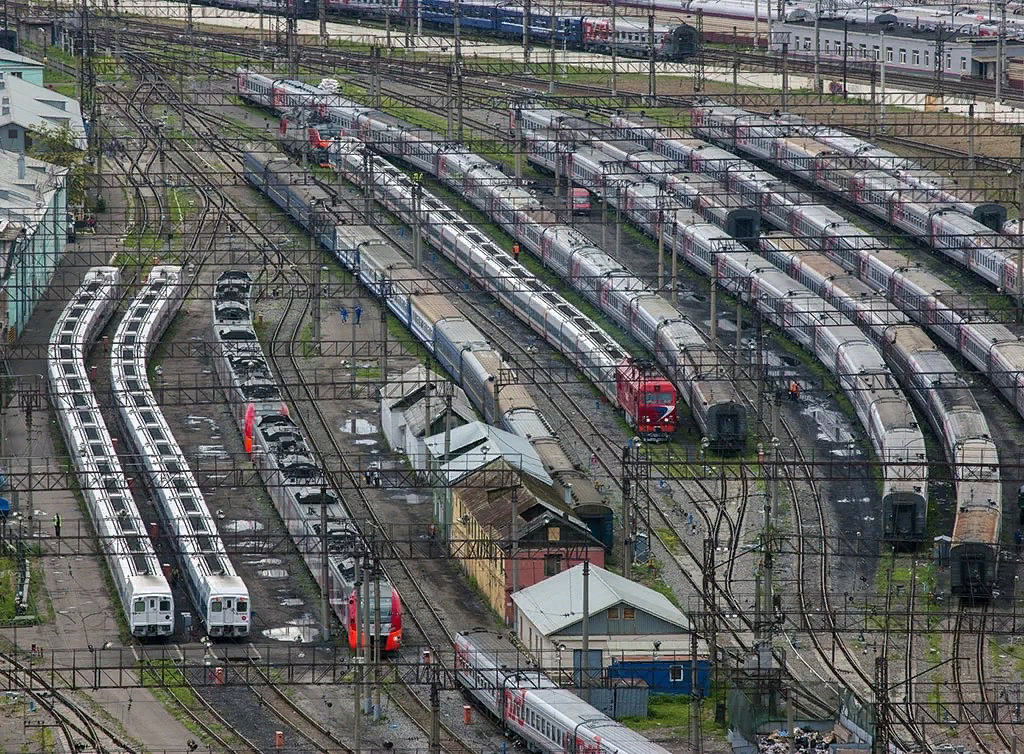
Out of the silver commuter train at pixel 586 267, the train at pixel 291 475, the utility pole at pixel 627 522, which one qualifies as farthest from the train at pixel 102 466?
the silver commuter train at pixel 586 267

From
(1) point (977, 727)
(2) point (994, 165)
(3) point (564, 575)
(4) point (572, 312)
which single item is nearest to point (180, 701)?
(3) point (564, 575)

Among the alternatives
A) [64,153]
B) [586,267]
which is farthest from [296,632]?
[64,153]

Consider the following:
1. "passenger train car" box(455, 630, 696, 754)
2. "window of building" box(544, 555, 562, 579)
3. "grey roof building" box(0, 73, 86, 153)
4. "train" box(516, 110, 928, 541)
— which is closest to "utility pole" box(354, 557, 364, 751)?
"passenger train car" box(455, 630, 696, 754)

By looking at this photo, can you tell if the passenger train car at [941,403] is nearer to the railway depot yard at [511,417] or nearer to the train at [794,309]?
the railway depot yard at [511,417]

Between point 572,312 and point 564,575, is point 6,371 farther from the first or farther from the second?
point 564,575

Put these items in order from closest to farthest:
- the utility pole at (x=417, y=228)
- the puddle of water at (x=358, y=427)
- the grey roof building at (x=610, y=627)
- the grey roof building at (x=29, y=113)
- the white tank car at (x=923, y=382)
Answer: the grey roof building at (x=610, y=627) → the white tank car at (x=923, y=382) → the puddle of water at (x=358, y=427) → the utility pole at (x=417, y=228) → the grey roof building at (x=29, y=113)
